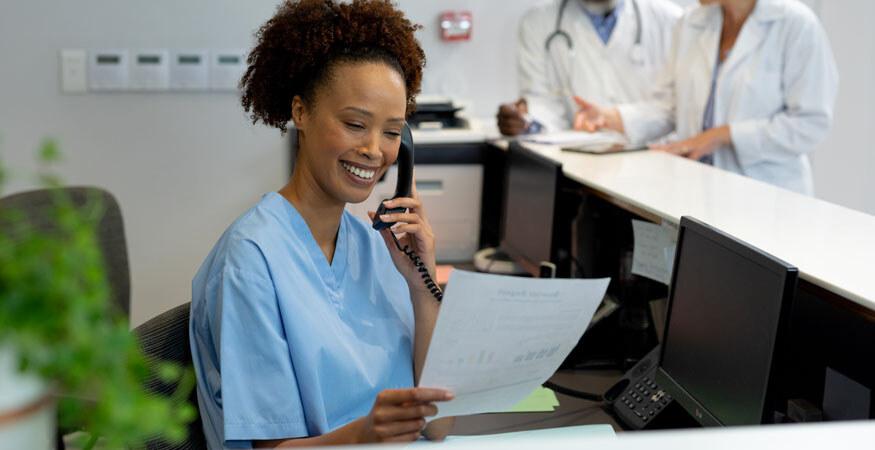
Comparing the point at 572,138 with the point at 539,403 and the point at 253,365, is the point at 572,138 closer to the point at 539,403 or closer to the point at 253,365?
the point at 539,403

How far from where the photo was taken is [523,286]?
0.96 meters

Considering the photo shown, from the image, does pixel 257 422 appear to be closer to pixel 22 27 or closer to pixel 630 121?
pixel 630 121

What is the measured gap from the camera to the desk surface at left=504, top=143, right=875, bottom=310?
4.18 ft

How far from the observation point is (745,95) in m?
2.78

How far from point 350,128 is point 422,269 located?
0.26m

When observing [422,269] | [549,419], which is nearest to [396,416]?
[422,269]

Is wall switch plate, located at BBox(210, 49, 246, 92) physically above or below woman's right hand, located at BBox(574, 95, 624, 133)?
above

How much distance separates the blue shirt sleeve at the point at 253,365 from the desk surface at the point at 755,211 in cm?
69

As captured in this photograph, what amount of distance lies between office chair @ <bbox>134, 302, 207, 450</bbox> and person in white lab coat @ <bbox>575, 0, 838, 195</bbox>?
1830 millimetres

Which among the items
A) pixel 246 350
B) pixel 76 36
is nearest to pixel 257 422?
pixel 246 350

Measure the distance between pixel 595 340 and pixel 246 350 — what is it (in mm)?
1053

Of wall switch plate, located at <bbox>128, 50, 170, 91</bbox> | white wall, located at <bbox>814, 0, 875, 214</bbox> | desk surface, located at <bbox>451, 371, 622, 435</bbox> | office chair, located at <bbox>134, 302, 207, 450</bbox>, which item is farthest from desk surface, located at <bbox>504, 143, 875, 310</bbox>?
white wall, located at <bbox>814, 0, 875, 214</bbox>

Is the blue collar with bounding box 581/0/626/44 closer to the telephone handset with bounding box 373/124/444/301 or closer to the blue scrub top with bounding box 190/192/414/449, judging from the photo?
the telephone handset with bounding box 373/124/444/301

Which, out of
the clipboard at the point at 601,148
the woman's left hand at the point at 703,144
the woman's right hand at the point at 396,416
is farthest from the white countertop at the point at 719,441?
the woman's left hand at the point at 703,144
